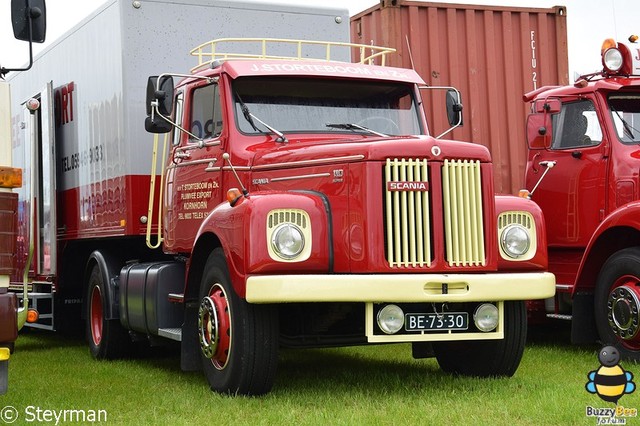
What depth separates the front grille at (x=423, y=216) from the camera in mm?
6906

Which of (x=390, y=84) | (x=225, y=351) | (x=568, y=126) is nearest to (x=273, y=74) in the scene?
(x=390, y=84)

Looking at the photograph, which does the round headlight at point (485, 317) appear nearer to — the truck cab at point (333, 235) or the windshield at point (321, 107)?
the truck cab at point (333, 235)

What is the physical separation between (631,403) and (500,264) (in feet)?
4.23

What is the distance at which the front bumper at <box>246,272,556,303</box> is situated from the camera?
6.56 metres

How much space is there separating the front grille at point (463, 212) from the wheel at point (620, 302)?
6.37 ft

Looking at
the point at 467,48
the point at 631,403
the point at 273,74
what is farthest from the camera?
the point at 467,48

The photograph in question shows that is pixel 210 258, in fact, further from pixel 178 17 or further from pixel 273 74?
pixel 178 17

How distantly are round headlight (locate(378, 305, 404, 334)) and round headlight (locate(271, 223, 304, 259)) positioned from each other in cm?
66

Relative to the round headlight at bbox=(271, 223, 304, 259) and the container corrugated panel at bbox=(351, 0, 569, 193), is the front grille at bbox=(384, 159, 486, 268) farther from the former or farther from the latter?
the container corrugated panel at bbox=(351, 0, 569, 193)

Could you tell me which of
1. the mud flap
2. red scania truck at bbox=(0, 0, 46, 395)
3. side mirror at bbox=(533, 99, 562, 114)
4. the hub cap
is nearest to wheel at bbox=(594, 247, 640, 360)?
the mud flap

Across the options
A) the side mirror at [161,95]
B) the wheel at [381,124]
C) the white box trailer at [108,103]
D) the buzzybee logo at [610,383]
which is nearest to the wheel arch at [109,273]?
the white box trailer at [108,103]

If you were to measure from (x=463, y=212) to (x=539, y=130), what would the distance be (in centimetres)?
272

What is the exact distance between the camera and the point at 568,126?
9.62m

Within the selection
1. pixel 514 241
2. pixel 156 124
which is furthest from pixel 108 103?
pixel 514 241
